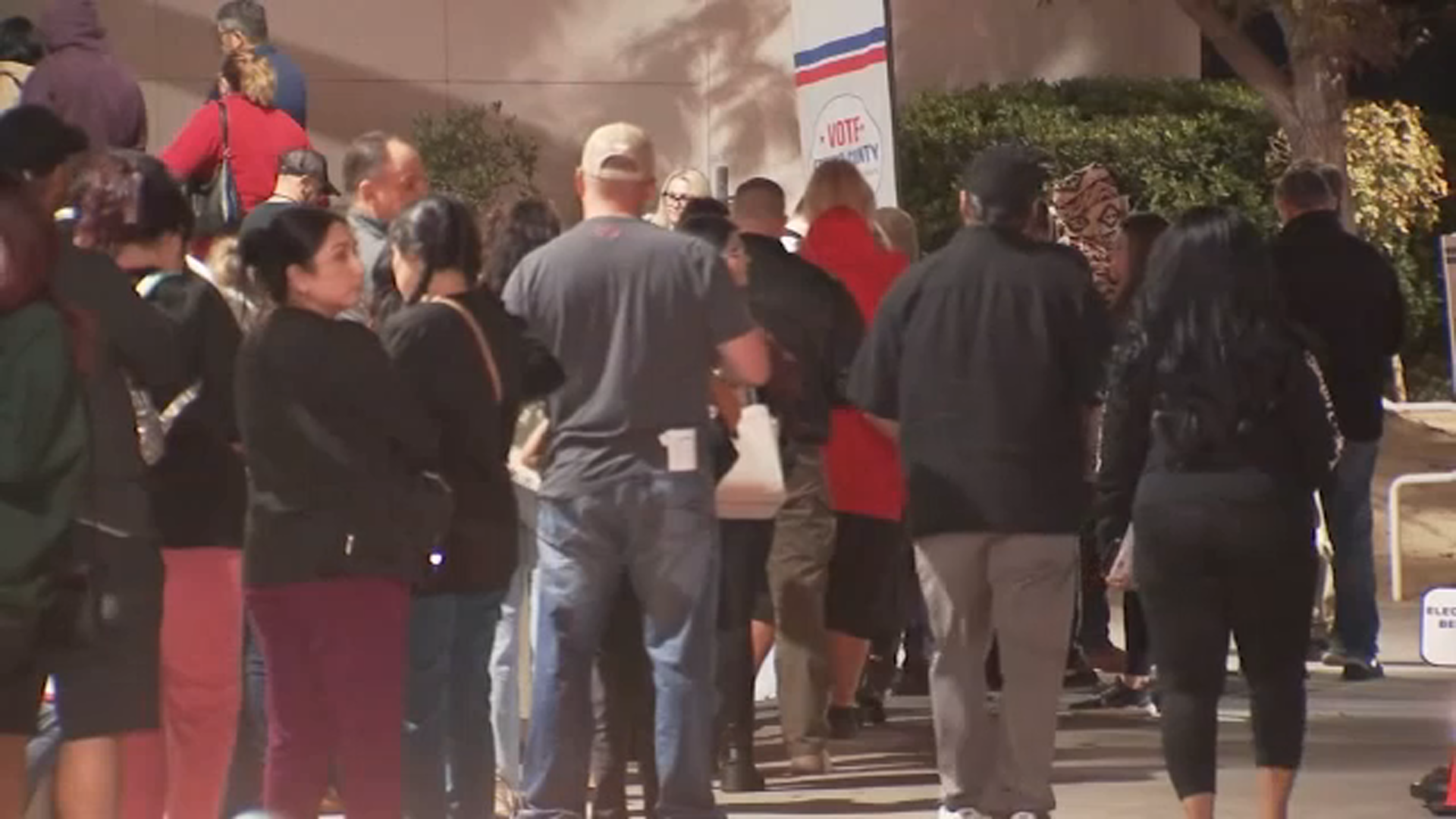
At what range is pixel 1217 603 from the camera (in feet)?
31.1

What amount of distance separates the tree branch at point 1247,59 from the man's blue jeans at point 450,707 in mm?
13911

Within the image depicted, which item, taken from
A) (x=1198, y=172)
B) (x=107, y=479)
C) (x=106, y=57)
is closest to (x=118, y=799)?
(x=107, y=479)

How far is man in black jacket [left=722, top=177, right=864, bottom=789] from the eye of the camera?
38.4 feet

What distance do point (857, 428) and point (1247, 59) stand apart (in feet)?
35.5

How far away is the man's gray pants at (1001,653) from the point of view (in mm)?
9961

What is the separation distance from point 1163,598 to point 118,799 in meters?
3.23

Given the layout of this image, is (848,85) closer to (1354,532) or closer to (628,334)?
(1354,532)

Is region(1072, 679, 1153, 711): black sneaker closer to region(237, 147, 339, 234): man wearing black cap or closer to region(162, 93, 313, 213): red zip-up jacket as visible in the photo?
region(162, 93, 313, 213): red zip-up jacket

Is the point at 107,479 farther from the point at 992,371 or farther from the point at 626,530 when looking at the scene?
the point at 992,371

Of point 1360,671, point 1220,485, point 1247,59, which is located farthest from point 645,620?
point 1247,59

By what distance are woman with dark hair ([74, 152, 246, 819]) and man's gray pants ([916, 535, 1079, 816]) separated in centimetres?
233

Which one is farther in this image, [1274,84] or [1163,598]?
[1274,84]

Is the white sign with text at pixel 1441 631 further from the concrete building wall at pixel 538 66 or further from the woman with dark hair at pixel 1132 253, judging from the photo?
the concrete building wall at pixel 538 66

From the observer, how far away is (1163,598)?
31.2 ft
